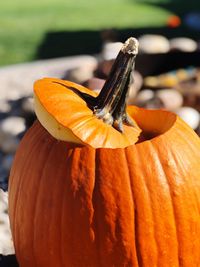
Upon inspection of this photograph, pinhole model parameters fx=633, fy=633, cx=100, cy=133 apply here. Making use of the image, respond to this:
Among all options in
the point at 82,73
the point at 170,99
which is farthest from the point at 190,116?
the point at 82,73

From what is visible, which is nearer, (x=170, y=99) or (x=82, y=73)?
(x=170, y=99)

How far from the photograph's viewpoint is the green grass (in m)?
6.89

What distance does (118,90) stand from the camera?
216cm

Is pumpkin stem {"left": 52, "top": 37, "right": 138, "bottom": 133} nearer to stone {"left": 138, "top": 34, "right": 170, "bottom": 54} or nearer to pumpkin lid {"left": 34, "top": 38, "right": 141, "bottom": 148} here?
pumpkin lid {"left": 34, "top": 38, "right": 141, "bottom": 148}

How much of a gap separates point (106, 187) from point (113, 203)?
0.06 metres

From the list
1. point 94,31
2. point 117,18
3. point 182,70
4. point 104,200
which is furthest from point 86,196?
point 117,18

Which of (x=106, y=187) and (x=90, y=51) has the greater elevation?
(x=106, y=187)

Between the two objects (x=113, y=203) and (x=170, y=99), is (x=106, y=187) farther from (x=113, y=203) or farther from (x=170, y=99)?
(x=170, y=99)

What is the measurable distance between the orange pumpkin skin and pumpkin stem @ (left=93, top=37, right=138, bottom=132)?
0.17m

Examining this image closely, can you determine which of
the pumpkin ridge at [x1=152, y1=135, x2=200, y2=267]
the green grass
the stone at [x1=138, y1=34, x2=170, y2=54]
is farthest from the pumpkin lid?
the green grass

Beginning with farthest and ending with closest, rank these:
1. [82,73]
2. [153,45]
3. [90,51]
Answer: [90,51]
[153,45]
[82,73]

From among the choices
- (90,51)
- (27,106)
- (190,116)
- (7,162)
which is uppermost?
(190,116)

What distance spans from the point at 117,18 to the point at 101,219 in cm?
661

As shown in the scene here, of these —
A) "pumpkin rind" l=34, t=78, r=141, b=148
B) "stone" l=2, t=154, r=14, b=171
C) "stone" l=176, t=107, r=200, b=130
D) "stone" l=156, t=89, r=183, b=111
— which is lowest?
"stone" l=2, t=154, r=14, b=171
